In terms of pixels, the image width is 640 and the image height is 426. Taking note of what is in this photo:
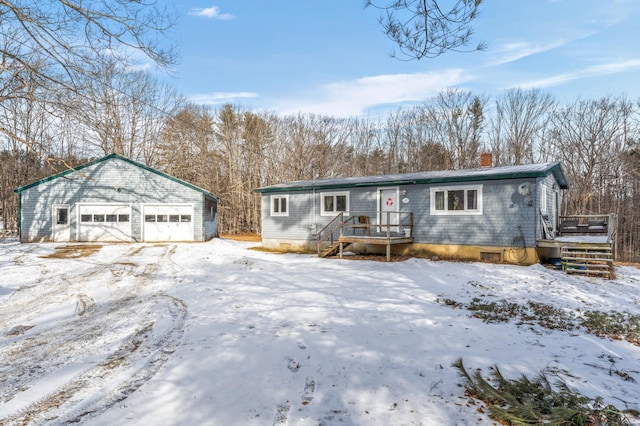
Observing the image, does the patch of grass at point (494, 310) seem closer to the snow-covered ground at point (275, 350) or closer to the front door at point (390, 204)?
the snow-covered ground at point (275, 350)

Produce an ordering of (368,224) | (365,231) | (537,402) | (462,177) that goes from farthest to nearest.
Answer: (365,231) → (368,224) → (462,177) → (537,402)

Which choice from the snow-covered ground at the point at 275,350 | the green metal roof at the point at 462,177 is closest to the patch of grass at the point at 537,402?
the snow-covered ground at the point at 275,350

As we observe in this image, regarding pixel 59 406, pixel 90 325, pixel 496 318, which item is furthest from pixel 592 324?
pixel 90 325

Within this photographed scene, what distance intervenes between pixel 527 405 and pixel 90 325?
6.02m

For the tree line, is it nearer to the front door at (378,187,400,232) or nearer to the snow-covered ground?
the front door at (378,187,400,232)

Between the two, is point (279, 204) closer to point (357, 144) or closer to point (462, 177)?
point (462, 177)

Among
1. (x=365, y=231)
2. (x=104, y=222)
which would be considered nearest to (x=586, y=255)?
(x=365, y=231)

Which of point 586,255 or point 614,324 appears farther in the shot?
point 586,255

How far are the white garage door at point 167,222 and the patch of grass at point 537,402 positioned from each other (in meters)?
18.8

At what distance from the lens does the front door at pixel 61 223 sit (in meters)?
18.8

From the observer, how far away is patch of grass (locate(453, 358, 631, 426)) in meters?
2.71

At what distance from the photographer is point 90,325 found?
5.55m

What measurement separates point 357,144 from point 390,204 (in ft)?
70.5

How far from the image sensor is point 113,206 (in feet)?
63.6
